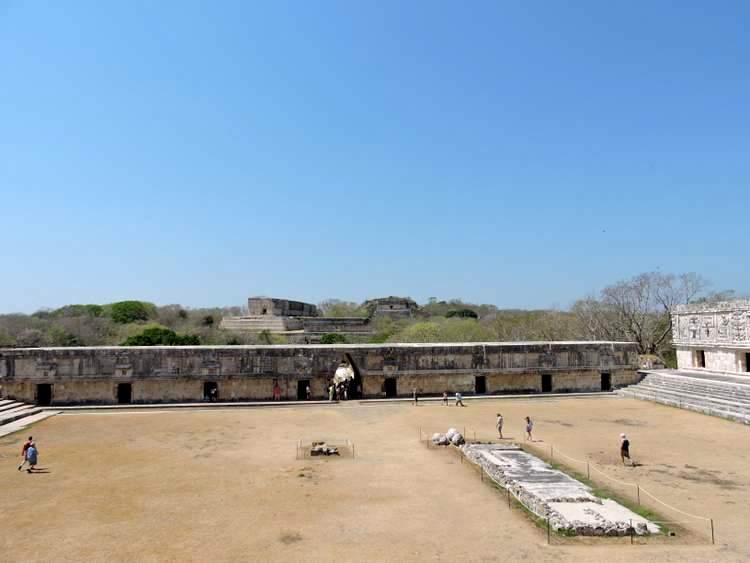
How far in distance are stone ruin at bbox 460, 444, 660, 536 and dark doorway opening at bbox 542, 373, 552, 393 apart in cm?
1105

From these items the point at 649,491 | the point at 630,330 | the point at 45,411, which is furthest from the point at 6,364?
the point at 630,330

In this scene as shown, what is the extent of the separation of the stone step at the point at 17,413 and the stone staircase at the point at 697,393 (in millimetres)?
21929

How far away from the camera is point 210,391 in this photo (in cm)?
2014

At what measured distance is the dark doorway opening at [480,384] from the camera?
21781 mm

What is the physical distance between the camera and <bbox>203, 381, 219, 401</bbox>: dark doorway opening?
19984mm

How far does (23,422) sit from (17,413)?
37.4 inches

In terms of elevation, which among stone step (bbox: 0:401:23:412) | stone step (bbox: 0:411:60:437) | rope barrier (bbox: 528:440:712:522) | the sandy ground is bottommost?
rope barrier (bbox: 528:440:712:522)

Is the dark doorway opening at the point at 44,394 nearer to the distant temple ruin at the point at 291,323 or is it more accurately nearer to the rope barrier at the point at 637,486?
the rope barrier at the point at 637,486

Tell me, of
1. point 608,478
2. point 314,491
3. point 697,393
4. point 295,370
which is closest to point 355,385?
point 295,370

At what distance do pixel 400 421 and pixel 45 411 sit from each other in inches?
490

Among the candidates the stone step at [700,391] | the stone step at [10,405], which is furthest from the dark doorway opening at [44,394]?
the stone step at [700,391]

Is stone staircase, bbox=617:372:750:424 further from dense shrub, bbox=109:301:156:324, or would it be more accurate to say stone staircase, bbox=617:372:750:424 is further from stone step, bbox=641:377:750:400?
dense shrub, bbox=109:301:156:324

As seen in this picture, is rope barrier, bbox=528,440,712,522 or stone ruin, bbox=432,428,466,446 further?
stone ruin, bbox=432,428,466,446

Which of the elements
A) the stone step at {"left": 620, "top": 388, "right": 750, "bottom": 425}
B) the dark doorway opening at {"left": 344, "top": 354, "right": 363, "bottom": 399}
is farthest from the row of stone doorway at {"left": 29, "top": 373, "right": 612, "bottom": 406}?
the stone step at {"left": 620, "top": 388, "right": 750, "bottom": 425}
